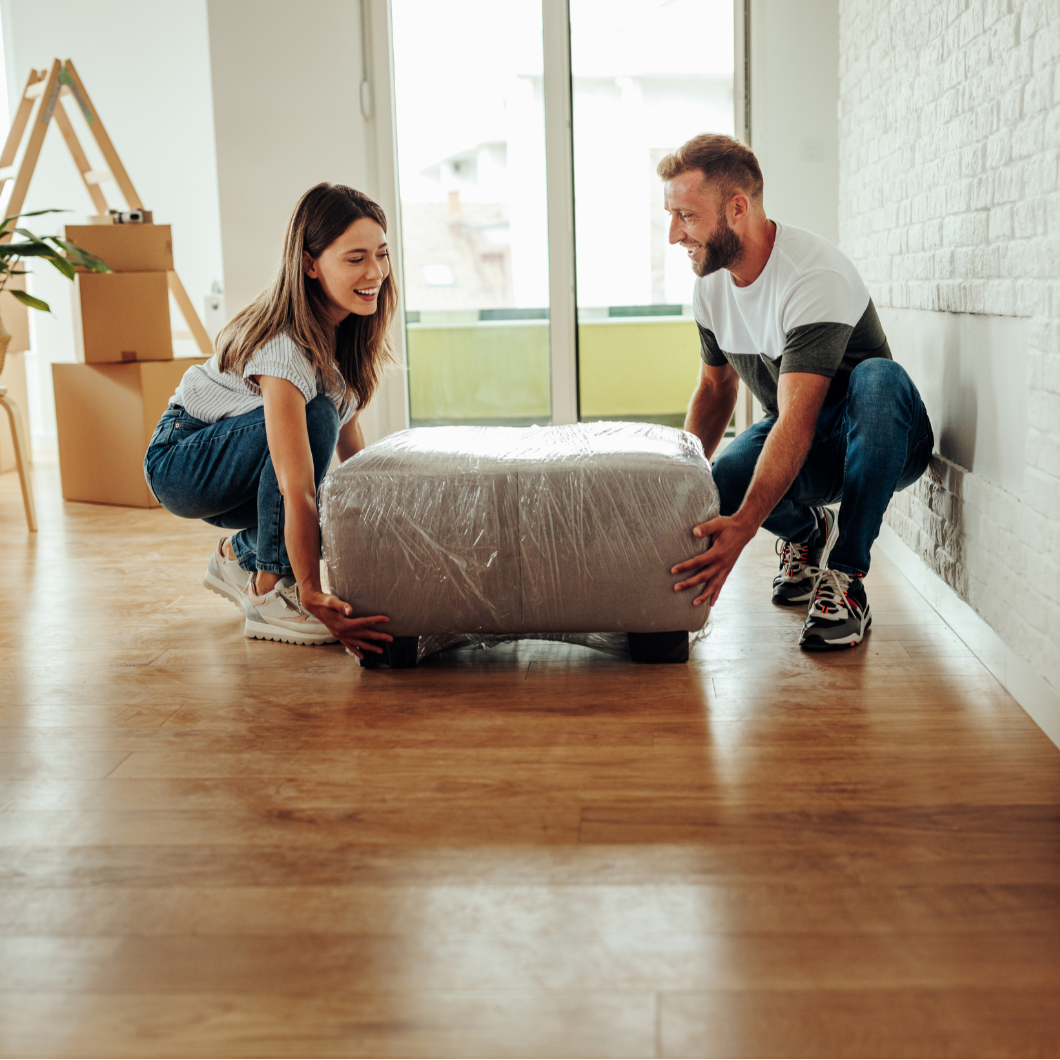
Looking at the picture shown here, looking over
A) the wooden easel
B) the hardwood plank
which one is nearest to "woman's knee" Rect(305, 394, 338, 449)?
the hardwood plank

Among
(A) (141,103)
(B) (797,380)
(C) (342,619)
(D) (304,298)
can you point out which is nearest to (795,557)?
(B) (797,380)

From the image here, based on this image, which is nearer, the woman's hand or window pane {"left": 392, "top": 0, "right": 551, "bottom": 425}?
the woman's hand

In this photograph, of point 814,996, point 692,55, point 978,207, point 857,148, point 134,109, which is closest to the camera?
point 814,996

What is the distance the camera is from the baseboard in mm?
1454

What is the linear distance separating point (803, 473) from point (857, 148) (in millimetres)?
1311

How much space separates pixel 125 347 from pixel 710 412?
85.9 inches

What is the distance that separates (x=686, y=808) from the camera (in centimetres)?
125

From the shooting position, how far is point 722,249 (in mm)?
1909

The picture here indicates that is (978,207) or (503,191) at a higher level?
(503,191)

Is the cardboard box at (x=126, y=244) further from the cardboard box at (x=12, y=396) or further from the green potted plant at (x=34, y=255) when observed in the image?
the cardboard box at (x=12, y=396)

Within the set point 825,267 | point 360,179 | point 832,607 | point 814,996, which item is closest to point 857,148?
point 825,267

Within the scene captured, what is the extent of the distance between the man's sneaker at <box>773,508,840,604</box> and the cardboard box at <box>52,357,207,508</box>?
7.14ft

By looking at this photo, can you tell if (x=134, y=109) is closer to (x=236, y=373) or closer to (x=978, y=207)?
(x=236, y=373)

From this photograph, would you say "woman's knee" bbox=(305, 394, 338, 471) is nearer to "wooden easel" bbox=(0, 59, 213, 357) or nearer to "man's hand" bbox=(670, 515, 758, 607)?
"man's hand" bbox=(670, 515, 758, 607)
